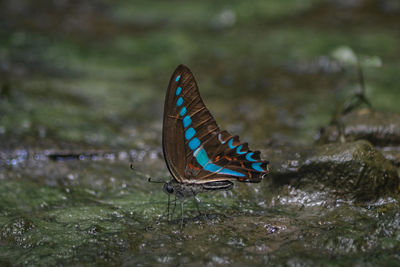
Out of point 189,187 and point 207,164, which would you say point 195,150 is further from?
point 189,187

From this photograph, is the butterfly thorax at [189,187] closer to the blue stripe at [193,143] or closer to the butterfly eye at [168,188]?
the butterfly eye at [168,188]

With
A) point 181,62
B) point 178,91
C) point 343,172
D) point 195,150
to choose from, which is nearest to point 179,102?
point 178,91

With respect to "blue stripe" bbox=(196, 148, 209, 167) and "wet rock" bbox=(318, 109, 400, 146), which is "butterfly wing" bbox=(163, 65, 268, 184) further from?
"wet rock" bbox=(318, 109, 400, 146)

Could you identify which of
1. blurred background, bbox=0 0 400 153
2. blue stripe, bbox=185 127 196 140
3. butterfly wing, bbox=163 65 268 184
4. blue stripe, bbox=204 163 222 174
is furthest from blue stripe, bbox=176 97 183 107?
blurred background, bbox=0 0 400 153

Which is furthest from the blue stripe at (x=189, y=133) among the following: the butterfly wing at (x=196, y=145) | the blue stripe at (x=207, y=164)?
the blue stripe at (x=207, y=164)

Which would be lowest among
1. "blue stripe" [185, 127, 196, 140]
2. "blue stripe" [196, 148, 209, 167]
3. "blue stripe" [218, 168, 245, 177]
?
"blue stripe" [218, 168, 245, 177]

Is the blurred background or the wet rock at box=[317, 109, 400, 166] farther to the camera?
the blurred background
